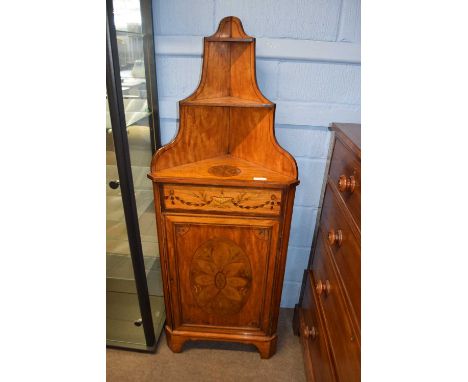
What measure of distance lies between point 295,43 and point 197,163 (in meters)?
0.67

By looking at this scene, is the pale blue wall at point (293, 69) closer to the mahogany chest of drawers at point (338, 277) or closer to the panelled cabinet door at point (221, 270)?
the mahogany chest of drawers at point (338, 277)

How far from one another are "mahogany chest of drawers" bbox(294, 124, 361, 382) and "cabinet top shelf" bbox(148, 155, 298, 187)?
0.21 metres

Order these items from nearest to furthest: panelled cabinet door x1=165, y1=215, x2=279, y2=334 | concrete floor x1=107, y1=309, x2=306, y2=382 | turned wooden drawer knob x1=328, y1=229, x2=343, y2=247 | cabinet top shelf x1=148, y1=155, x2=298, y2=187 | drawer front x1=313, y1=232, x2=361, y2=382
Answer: drawer front x1=313, y1=232, x2=361, y2=382
turned wooden drawer knob x1=328, y1=229, x2=343, y2=247
cabinet top shelf x1=148, y1=155, x2=298, y2=187
panelled cabinet door x1=165, y1=215, x2=279, y2=334
concrete floor x1=107, y1=309, x2=306, y2=382

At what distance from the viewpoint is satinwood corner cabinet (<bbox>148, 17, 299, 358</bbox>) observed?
1.19 m

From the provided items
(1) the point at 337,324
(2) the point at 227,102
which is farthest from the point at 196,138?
(1) the point at 337,324

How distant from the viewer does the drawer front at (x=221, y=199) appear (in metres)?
1.19

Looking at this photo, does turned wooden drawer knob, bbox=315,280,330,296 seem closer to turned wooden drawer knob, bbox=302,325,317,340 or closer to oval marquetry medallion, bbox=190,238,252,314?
turned wooden drawer knob, bbox=302,325,317,340

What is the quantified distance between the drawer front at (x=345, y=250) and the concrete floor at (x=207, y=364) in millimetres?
766

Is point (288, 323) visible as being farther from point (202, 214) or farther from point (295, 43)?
point (295, 43)

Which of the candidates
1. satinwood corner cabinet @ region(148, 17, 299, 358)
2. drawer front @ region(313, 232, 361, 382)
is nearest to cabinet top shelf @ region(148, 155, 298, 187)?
satinwood corner cabinet @ region(148, 17, 299, 358)

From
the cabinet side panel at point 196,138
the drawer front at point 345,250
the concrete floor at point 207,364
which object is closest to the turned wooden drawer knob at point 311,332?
the concrete floor at point 207,364

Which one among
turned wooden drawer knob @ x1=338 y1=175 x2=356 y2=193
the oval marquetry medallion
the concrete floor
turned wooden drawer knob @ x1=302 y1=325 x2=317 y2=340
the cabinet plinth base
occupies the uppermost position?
turned wooden drawer knob @ x1=338 y1=175 x2=356 y2=193

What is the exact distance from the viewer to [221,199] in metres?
1.20
